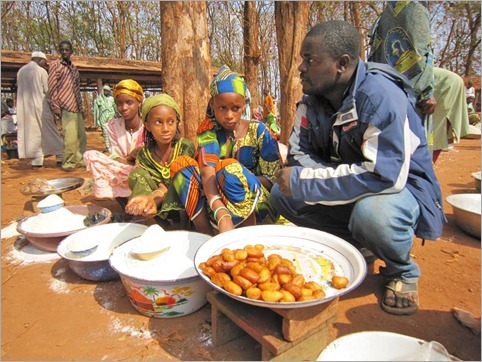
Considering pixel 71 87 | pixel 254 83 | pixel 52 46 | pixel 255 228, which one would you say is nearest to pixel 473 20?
pixel 254 83

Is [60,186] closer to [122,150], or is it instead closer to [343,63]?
[122,150]

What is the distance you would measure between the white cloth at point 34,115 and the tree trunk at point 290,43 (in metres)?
4.50

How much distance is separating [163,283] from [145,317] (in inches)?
13.0

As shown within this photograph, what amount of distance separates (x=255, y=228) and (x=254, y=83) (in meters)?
7.10

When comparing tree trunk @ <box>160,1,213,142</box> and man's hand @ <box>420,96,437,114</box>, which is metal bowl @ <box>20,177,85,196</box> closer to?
tree trunk @ <box>160,1,213,142</box>

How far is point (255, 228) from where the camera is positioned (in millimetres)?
1759

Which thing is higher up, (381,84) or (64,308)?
(381,84)

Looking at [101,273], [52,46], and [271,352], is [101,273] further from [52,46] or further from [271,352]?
[52,46]

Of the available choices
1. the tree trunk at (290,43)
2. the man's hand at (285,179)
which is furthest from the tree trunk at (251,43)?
the man's hand at (285,179)

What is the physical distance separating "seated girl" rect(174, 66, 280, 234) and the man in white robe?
5175 mm

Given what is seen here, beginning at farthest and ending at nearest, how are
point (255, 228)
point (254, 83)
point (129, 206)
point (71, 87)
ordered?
point (254, 83) → point (71, 87) → point (129, 206) → point (255, 228)

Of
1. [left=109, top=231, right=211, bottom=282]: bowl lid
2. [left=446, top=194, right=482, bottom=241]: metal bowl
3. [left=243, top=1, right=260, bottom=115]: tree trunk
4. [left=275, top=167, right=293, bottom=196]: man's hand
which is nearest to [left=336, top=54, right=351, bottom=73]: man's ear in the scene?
[left=275, top=167, right=293, bottom=196]: man's hand

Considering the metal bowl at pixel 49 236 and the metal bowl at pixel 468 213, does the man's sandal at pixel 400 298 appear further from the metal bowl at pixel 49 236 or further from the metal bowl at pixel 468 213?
the metal bowl at pixel 49 236

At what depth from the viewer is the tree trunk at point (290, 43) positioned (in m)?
4.19
